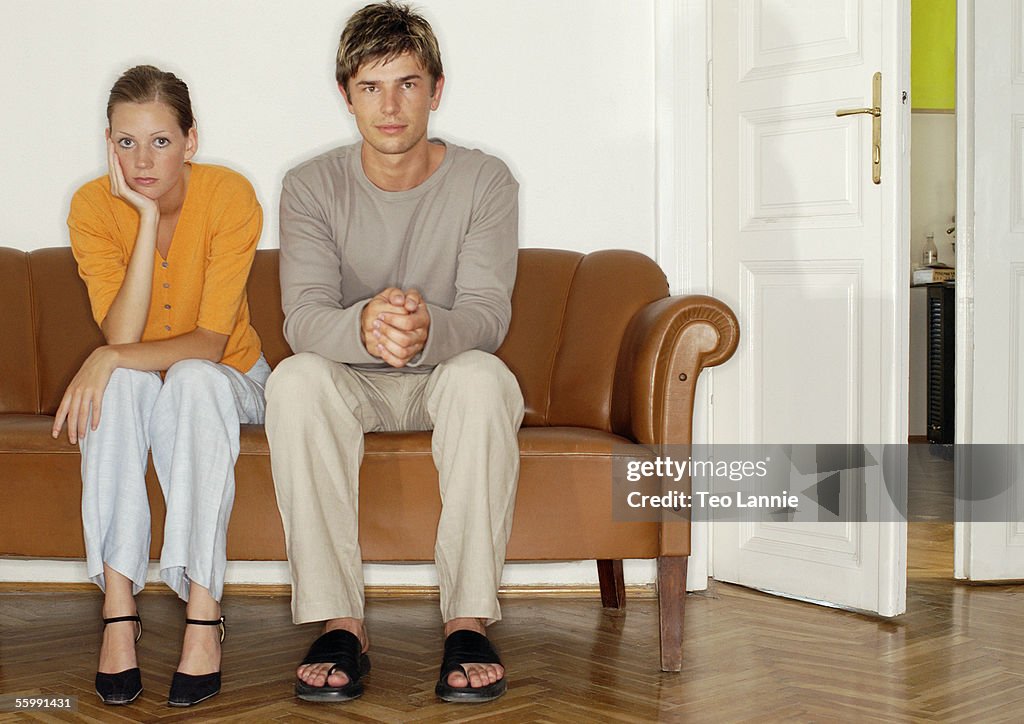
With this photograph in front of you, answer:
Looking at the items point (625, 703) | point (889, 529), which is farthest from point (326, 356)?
point (889, 529)

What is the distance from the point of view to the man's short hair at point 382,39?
2203 mm

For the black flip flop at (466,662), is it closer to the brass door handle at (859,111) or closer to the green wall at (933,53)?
the brass door handle at (859,111)

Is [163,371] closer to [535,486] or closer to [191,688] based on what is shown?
[191,688]

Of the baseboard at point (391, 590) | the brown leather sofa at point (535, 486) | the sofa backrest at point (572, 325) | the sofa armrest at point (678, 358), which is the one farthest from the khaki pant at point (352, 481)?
the baseboard at point (391, 590)

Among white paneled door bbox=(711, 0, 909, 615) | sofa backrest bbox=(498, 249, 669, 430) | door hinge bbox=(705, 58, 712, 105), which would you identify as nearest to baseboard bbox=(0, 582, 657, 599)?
white paneled door bbox=(711, 0, 909, 615)

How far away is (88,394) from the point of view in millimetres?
1896

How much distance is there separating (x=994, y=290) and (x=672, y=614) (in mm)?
1455

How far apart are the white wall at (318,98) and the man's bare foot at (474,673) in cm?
93

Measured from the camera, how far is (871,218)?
2.53 meters

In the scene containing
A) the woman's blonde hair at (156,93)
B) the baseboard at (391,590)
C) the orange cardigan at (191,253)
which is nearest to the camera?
the orange cardigan at (191,253)

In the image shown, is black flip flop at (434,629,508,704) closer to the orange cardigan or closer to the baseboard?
the orange cardigan

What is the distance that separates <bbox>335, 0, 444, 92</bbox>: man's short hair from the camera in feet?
7.23

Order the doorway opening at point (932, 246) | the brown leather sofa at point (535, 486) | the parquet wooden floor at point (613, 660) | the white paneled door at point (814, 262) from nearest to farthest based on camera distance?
the parquet wooden floor at point (613, 660)
the brown leather sofa at point (535, 486)
the white paneled door at point (814, 262)
the doorway opening at point (932, 246)

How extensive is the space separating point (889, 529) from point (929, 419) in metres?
3.44
